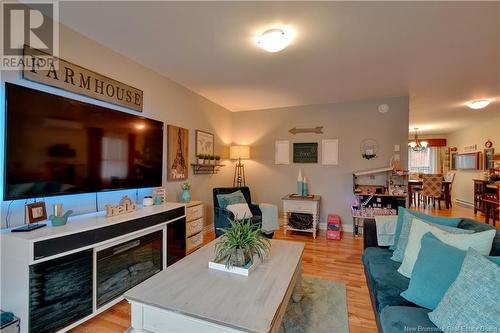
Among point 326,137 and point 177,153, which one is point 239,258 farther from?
point 326,137

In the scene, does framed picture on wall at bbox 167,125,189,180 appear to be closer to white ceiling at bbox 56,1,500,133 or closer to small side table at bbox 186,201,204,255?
small side table at bbox 186,201,204,255

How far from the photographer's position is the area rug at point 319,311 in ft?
5.72

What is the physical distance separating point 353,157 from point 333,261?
6.72 ft

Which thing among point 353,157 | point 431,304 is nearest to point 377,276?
point 431,304

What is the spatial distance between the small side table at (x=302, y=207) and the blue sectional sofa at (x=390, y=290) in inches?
71.5

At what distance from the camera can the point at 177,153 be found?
3.37 m

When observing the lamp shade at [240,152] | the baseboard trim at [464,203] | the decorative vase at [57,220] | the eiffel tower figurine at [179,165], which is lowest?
the baseboard trim at [464,203]

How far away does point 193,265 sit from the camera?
5.66 feet

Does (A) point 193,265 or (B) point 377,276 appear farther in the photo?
(A) point 193,265

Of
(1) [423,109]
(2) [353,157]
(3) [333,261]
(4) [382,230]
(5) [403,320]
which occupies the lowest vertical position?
(3) [333,261]

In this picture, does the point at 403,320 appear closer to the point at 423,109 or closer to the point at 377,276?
the point at 377,276

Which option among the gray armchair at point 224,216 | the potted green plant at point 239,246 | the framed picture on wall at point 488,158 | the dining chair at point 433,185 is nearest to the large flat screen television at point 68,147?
the gray armchair at point 224,216

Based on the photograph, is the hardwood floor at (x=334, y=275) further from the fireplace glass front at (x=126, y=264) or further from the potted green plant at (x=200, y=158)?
the potted green plant at (x=200, y=158)

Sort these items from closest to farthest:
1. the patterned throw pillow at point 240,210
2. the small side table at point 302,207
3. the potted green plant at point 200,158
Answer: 1. the patterned throw pillow at point 240,210
2. the potted green plant at point 200,158
3. the small side table at point 302,207
